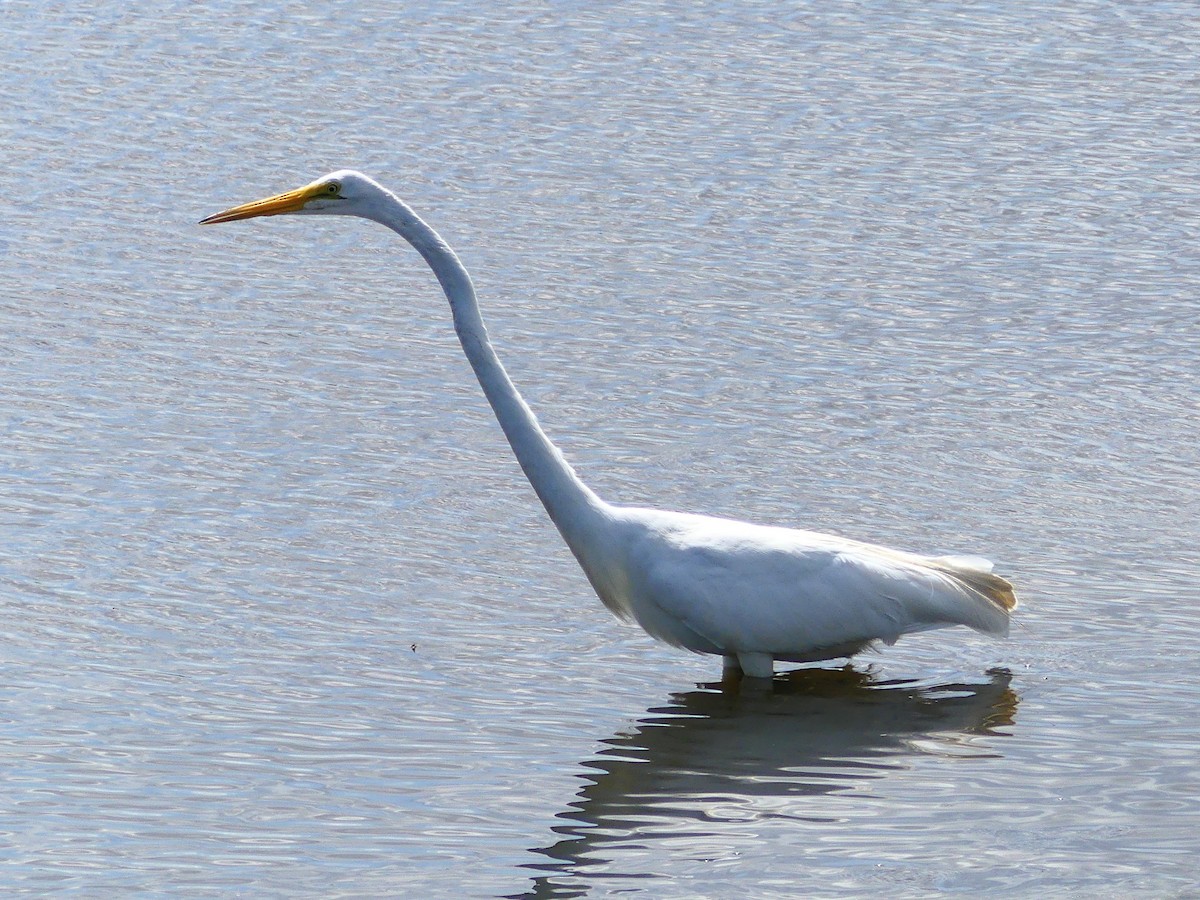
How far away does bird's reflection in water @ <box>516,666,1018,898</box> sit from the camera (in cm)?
554

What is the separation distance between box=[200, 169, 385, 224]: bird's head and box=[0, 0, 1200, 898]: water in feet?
4.82

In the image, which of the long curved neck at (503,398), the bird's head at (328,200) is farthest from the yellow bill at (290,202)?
the long curved neck at (503,398)

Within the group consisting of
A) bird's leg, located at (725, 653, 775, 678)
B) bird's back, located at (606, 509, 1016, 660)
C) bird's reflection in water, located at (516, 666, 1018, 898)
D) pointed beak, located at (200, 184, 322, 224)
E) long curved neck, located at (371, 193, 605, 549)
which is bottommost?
bird's reflection in water, located at (516, 666, 1018, 898)

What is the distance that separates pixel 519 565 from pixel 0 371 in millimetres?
3034

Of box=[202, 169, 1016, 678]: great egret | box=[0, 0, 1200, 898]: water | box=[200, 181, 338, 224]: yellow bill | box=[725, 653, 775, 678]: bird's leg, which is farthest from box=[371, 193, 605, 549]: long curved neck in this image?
box=[725, 653, 775, 678]: bird's leg

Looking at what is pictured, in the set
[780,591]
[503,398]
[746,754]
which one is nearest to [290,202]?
[503,398]

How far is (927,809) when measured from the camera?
571 cm

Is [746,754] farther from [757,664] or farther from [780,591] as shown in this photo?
[780,591]

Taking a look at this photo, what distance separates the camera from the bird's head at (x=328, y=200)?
6453 millimetres

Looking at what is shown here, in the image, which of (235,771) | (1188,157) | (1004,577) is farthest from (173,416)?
(1188,157)

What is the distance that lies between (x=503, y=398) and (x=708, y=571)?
92cm

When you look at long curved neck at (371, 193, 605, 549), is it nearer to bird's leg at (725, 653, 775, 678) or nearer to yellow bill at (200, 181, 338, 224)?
yellow bill at (200, 181, 338, 224)

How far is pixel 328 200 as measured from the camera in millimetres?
6523

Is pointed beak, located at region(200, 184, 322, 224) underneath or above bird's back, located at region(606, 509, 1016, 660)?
above
